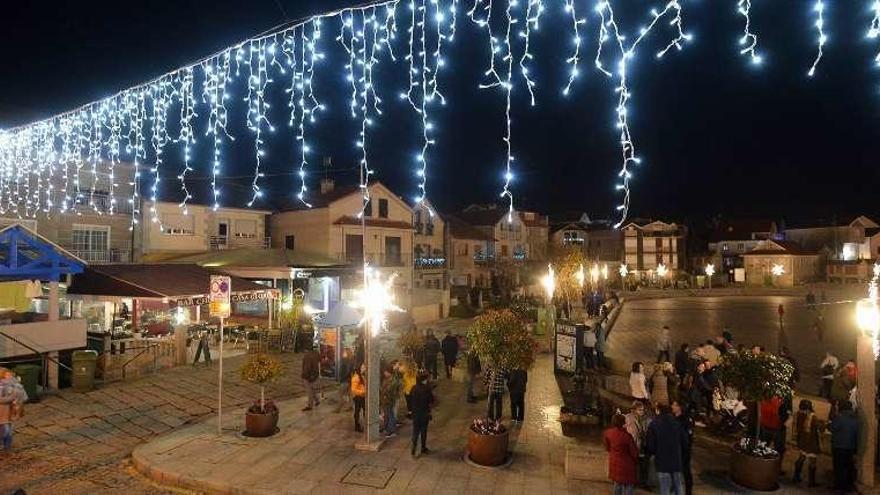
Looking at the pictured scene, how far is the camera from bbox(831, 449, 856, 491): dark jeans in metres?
7.91

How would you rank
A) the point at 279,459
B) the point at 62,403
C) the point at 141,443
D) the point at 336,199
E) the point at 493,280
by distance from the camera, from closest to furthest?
1. the point at 279,459
2. the point at 141,443
3. the point at 62,403
4. the point at 336,199
5. the point at 493,280

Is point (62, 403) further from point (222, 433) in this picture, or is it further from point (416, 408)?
point (416, 408)

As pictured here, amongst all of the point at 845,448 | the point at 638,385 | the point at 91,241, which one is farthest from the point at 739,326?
the point at 91,241

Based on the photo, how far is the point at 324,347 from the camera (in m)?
15.2

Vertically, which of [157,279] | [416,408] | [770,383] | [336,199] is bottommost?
[416,408]

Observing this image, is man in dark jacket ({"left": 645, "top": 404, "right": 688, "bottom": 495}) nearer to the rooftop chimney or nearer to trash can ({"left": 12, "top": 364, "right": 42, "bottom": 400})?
trash can ({"left": 12, "top": 364, "right": 42, "bottom": 400})

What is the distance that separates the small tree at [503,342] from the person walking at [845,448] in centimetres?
488

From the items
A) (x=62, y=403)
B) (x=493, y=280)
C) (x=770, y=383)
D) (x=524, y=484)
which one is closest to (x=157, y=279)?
(x=62, y=403)

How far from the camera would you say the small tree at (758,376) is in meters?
8.09

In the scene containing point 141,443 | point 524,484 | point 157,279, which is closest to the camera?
point 524,484

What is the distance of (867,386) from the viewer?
827 centimetres

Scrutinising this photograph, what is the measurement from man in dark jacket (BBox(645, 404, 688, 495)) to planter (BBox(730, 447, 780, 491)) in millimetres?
1434

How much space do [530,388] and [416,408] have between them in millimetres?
6264

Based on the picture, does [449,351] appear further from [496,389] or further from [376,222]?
[376,222]
